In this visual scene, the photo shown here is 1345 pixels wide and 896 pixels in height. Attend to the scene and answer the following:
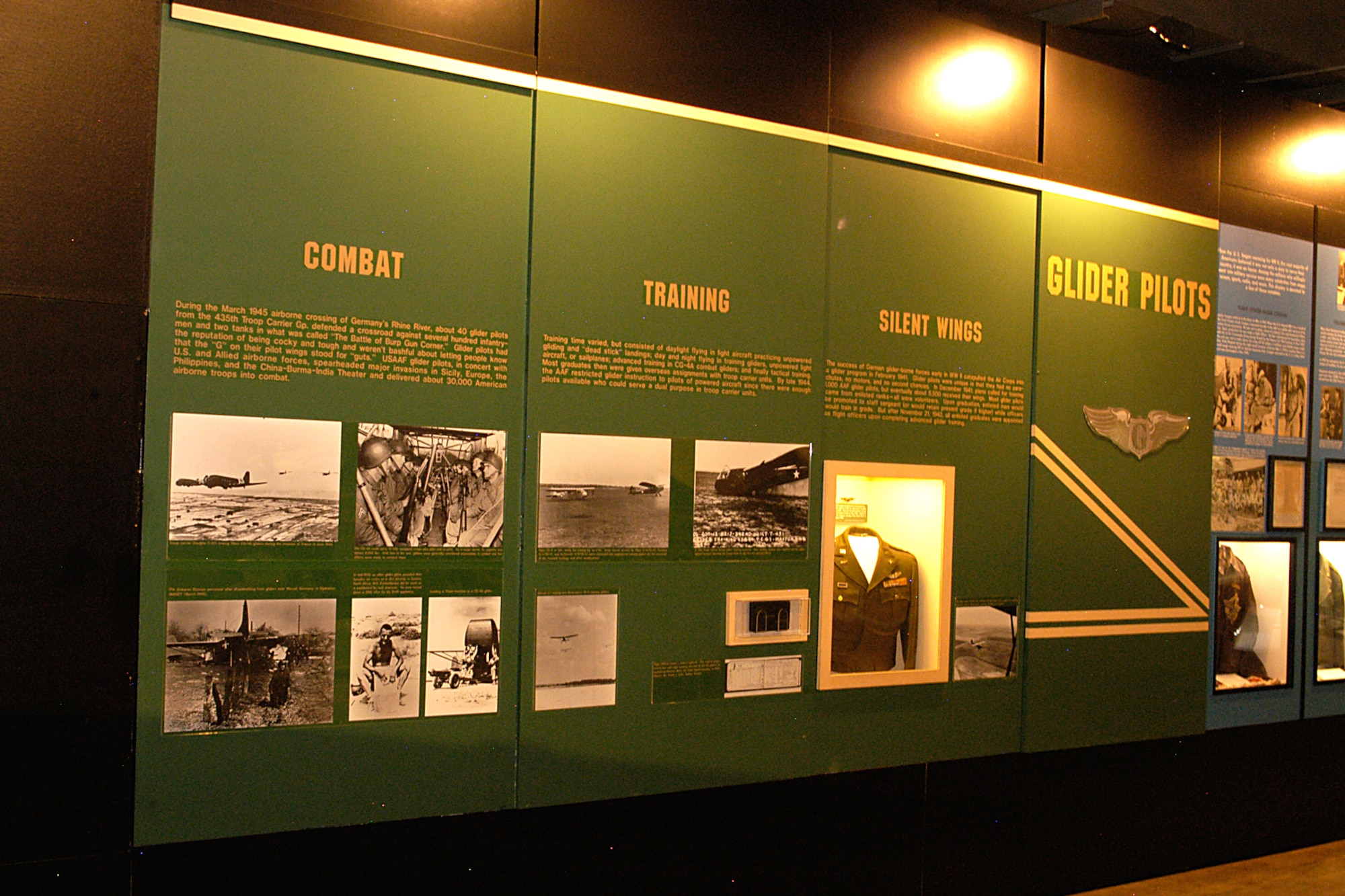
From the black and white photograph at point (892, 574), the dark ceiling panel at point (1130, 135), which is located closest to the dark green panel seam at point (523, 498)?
the black and white photograph at point (892, 574)

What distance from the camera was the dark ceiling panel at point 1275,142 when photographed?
18.2ft

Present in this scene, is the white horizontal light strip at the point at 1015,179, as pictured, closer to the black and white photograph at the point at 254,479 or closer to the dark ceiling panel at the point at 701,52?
the dark ceiling panel at the point at 701,52

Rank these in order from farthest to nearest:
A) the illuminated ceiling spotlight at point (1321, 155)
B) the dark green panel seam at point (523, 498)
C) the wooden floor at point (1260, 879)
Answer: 1. the illuminated ceiling spotlight at point (1321, 155)
2. the wooden floor at point (1260, 879)
3. the dark green panel seam at point (523, 498)

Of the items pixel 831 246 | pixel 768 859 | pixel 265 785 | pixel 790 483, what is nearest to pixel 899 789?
pixel 768 859

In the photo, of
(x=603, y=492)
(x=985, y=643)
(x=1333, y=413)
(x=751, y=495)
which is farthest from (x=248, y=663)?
(x=1333, y=413)

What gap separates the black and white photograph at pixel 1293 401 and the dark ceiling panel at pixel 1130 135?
102 centimetres

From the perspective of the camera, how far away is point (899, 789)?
15.1 feet

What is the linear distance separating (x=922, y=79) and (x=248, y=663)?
3.52 m

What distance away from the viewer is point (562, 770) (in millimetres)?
3758

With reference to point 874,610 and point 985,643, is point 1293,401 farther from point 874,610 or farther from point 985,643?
point 874,610

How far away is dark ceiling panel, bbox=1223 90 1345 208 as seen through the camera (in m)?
5.56

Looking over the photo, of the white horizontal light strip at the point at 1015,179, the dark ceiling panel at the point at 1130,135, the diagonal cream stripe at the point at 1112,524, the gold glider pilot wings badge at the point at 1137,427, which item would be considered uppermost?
the dark ceiling panel at the point at 1130,135

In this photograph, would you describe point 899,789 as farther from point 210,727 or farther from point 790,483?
point 210,727

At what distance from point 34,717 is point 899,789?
10.7ft
